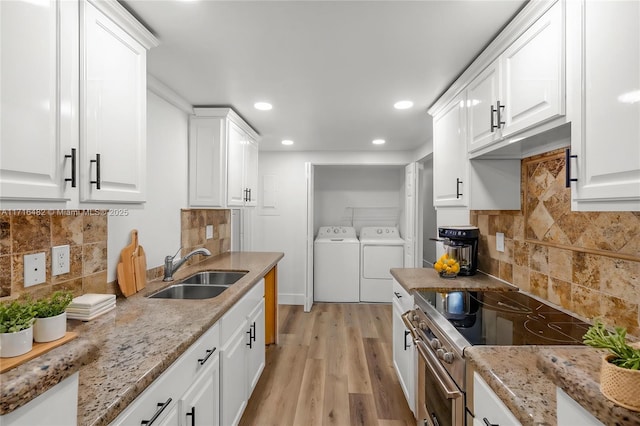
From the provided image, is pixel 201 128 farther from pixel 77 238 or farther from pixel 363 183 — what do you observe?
pixel 363 183

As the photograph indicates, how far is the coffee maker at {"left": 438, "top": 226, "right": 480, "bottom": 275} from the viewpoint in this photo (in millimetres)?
2219

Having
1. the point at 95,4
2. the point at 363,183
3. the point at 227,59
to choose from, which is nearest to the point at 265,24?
the point at 227,59

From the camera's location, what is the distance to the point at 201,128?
102 inches

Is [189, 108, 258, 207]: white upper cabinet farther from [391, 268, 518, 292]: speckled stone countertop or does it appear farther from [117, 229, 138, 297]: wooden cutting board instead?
[391, 268, 518, 292]: speckled stone countertop

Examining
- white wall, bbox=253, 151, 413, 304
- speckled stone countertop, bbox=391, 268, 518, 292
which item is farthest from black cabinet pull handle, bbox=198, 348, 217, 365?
white wall, bbox=253, 151, 413, 304

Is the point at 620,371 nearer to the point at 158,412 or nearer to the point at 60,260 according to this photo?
the point at 158,412

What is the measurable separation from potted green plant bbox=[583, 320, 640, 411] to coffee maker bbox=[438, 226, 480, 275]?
1656mm

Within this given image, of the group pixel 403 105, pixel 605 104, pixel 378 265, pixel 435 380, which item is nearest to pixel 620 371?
pixel 605 104

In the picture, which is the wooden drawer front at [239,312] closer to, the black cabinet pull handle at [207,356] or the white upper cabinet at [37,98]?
the black cabinet pull handle at [207,356]

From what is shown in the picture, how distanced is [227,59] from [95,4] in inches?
26.8

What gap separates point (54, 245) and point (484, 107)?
2.19 metres

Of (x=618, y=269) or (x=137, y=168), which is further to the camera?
(x=137, y=168)

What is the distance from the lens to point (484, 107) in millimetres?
1658

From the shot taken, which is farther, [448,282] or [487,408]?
[448,282]
